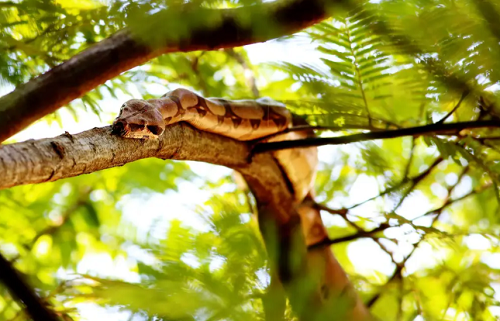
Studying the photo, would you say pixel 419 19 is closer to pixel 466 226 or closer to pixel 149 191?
pixel 149 191

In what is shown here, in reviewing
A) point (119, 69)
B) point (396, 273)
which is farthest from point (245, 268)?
point (396, 273)

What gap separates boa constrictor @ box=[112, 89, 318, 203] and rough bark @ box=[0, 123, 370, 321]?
0.04m

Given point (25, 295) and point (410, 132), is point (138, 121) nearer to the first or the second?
point (25, 295)

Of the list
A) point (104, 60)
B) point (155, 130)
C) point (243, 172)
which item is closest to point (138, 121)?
point (155, 130)

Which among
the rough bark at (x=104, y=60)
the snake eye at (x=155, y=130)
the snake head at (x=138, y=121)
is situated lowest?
the snake eye at (x=155, y=130)

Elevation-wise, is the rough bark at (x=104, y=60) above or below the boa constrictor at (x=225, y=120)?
above

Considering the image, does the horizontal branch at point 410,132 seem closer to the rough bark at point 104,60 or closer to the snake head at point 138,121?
the rough bark at point 104,60

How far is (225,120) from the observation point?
2.23 meters

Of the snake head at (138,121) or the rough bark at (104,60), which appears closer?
the snake head at (138,121)

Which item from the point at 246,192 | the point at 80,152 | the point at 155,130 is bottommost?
the point at 246,192

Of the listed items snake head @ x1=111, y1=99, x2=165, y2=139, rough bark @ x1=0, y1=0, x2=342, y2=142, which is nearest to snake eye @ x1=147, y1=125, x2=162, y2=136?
snake head @ x1=111, y1=99, x2=165, y2=139

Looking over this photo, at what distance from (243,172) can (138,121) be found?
3.45 ft

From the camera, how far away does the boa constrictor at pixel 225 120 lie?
1.50 m

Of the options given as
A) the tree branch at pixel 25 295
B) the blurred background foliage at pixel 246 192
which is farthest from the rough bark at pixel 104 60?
the tree branch at pixel 25 295
